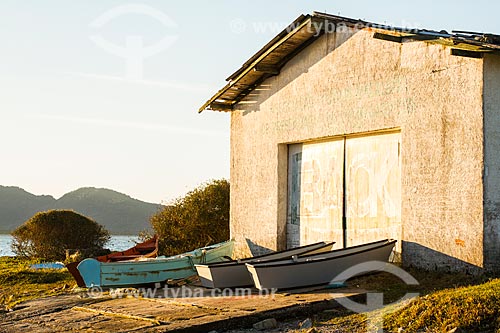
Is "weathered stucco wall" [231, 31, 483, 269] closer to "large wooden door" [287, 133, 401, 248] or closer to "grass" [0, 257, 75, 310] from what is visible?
"large wooden door" [287, 133, 401, 248]

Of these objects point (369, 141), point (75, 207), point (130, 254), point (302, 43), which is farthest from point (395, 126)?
point (75, 207)

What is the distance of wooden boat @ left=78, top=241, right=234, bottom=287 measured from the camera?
14452 mm

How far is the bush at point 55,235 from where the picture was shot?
85.9 ft

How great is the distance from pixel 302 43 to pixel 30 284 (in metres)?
9.06

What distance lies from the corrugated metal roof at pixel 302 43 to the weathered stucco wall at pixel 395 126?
254mm

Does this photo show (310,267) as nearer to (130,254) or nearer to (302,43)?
(302,43)

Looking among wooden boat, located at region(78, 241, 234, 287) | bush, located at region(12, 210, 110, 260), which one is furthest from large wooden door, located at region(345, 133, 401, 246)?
bush, located at region(12, 210, 110, 260)

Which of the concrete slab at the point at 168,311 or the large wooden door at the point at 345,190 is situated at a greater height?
the large wooden door at the point at 345,190

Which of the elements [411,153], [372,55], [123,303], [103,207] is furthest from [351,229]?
[103,207]

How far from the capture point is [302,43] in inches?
655

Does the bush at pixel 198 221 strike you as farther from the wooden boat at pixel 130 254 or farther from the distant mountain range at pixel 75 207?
the distant mountain range at pixel 75 207

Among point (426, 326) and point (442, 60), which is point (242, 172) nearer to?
point (442, 60)

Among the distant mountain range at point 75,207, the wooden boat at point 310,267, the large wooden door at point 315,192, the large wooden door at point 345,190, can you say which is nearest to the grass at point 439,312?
the wooden boat at point 310,267

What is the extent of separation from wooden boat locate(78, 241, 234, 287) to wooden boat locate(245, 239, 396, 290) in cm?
281
